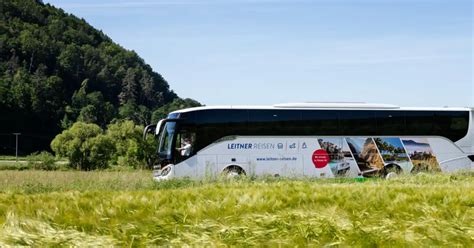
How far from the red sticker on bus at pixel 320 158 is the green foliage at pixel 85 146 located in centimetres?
5342

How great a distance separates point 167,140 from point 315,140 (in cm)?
561

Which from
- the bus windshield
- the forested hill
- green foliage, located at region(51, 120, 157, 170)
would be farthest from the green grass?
the forested hill

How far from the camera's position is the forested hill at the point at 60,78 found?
121500mm

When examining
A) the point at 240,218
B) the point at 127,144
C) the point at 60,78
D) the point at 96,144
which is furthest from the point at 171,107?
the point at 240,218

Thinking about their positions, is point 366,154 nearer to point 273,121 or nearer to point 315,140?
point 315,140

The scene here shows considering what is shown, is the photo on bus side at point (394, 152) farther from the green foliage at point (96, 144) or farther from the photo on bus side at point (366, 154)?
the green foliage at point (96, 144)

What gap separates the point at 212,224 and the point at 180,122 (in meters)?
20.4

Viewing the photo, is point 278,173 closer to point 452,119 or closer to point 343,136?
point 343,136

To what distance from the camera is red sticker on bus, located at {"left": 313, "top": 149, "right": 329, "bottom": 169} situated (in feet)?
75.7

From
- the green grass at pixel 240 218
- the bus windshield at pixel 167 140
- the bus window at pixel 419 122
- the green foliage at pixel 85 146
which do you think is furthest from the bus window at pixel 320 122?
the green foliage at pixel 85 146


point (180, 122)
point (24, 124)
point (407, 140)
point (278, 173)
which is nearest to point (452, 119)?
point (407, 140)

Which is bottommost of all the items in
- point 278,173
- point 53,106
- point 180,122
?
point 278,173

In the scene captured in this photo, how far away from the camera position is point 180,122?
2289 cm

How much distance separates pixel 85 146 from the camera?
78.9m
